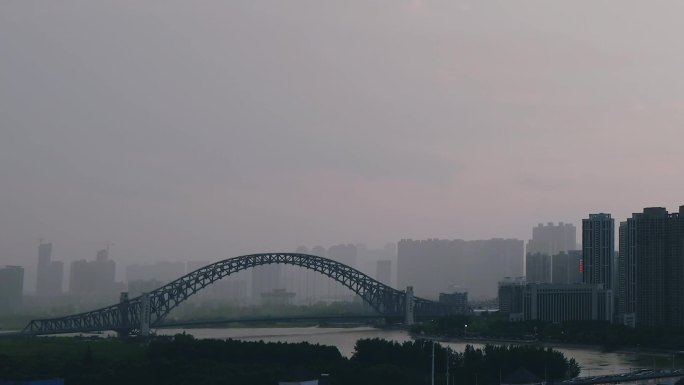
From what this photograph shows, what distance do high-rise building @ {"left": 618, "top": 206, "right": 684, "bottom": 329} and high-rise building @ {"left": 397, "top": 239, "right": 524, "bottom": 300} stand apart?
52010 mm

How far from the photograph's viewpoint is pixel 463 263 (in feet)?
351

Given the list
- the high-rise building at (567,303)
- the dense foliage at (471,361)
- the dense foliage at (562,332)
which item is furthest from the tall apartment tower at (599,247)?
the dense foliage at (471,361)

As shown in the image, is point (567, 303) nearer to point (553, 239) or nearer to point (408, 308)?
point (408, 308)

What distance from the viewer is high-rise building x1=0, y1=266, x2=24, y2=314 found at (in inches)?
1992

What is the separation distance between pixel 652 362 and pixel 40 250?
42.2 meters

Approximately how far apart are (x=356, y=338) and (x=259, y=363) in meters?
19.1

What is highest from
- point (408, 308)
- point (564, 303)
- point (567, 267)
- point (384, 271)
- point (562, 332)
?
point (384, 271)

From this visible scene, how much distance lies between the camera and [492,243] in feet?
350

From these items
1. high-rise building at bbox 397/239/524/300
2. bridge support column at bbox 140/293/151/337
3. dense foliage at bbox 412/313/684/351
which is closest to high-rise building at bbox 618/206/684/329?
dense foliage at bbox 412/313/684/351

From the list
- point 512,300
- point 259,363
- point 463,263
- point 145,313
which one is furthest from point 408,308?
point 463,263

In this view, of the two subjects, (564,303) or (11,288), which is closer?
(11,288)

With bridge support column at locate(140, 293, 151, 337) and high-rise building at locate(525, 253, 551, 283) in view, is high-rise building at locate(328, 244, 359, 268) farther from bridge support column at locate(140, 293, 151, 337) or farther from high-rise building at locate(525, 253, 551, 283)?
bridge support column at locate(140, 293, 151, 337)

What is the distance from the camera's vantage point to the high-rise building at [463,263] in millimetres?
104562

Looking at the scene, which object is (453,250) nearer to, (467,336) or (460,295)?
(460,295)
